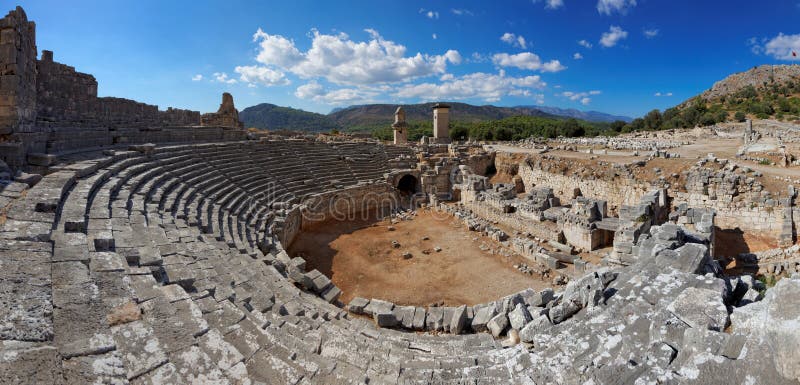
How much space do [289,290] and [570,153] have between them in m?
24.0

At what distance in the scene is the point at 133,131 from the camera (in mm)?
15469

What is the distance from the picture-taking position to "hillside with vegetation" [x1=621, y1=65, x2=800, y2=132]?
4306 centimetres

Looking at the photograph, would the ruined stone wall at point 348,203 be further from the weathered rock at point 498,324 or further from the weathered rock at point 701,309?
the weathered rock at point 701,309

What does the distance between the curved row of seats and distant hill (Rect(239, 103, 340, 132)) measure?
130 m

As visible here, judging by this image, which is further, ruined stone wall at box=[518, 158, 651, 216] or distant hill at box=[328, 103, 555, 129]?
distant hill at box=[328, 103, 555, 129]

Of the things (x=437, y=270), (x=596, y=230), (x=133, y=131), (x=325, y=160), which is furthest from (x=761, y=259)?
(x=133, y=131)

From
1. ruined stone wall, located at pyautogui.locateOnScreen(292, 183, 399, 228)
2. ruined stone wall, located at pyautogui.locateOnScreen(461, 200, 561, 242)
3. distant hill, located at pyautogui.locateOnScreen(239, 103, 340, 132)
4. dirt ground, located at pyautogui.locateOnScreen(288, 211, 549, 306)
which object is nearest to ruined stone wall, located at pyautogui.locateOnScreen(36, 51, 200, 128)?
ruined stone wall, located at pyautogui.locateOnScreen(292, 183, 399, 228)

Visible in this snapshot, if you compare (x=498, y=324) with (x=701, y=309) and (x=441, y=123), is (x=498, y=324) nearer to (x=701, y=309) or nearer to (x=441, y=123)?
(x=701, y=309)

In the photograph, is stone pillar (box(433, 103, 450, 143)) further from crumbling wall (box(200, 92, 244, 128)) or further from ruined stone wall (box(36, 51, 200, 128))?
ruined stone wall (box(36, 51, 200, 128))

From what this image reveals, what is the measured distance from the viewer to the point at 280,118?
497ft

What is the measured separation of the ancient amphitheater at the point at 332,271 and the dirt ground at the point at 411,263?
0.13 metres

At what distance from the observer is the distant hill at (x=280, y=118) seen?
467ft

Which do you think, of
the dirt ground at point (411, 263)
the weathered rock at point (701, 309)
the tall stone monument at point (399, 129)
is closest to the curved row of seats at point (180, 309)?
the weathered rock at point (701, 309)

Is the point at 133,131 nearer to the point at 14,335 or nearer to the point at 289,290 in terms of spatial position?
the point at 289,290
